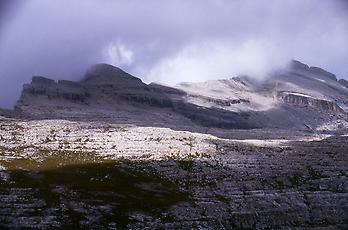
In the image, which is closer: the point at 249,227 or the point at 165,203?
the point at 249,227

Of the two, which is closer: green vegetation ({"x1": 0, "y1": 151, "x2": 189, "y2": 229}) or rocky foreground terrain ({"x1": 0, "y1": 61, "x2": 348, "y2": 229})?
green vegetation ({"x1": 0, "y1": 151, "x2": 189, "y2": 229})

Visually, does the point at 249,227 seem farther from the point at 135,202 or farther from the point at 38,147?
the point at 38,147

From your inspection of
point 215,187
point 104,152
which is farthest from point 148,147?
point 215,187

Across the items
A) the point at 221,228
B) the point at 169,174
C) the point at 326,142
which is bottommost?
the point at 221,228

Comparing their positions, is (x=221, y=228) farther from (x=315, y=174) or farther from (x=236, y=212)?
(x=315, y=174)

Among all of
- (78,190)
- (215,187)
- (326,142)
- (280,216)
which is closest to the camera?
(280,216)

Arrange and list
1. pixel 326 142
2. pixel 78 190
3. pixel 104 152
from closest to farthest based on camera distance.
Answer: pixel 78 190
pixel 104 152
pixel 326 142

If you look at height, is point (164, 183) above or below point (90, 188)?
above

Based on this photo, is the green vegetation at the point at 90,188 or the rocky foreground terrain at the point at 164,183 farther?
the rocky foreground terrain at the point at 164,183

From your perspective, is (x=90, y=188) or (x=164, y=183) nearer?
(x=90, y=188)

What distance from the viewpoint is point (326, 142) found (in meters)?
159

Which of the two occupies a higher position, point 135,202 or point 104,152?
point 104,152

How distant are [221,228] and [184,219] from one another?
21.7 feet

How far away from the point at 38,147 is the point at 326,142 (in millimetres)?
86855
